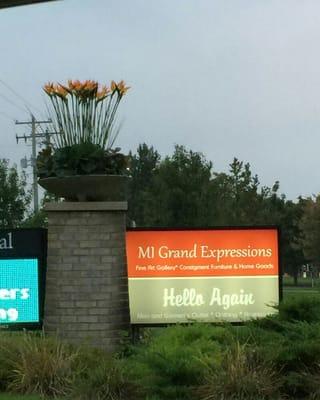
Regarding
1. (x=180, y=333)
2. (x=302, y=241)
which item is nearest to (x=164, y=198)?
(x=302, y=241)

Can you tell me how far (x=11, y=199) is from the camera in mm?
34125

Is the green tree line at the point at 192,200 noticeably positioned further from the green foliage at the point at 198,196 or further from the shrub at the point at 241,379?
the shrub at the point at 241,379

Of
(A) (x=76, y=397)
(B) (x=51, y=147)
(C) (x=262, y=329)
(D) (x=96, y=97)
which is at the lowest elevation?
(A) (x=76, y=397)

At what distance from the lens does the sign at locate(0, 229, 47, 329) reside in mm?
11805

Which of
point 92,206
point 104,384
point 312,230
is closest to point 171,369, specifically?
point 104,384

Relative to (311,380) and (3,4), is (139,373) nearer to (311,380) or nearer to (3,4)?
(311,380)

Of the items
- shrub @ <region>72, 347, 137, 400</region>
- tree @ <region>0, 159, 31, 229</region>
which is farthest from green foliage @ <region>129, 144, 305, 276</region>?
shrub @ <region>72, 347, 137, 400</region>

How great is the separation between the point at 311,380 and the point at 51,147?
18.6ft

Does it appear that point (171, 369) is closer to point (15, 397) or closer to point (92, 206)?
point (15, 397)

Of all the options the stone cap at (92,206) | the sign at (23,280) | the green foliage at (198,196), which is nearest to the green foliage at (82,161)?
the stone cap at (92,206)

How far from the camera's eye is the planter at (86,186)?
432 inches

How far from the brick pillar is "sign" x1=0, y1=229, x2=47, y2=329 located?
713 millimetres

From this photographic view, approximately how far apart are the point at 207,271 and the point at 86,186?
2402 mm

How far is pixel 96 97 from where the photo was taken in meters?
11.4
